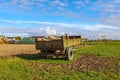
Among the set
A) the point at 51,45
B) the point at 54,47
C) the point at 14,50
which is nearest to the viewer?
the point at 54,47

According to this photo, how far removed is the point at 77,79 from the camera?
42.0 feet

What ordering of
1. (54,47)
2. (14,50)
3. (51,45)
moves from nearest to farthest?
(54,47)
(51,45)
(14,50)

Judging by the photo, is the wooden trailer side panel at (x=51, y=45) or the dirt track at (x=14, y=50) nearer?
the wooden trailer side panel at (x=51, y=45)

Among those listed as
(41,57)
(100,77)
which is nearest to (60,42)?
(41,57)

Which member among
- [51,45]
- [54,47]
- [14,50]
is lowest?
[14,50]

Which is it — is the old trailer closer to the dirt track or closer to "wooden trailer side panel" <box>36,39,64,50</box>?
"wooden trailer side panel" <box>36,39,64,50</box>

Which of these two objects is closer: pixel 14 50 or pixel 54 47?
pixel 54 47

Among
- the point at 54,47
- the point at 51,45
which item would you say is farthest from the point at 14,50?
the point at 54,47

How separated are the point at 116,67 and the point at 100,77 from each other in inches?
Answer: 129

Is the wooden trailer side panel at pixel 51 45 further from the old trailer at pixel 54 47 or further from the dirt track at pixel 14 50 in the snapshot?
the dirt track at pixel 14 50

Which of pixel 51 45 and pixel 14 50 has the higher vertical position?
Result: pixel 51 45

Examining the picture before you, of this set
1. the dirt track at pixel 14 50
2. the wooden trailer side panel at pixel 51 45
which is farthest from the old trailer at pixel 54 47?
the dirt track at pixel 14 50

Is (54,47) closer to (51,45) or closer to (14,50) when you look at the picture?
(51,45)

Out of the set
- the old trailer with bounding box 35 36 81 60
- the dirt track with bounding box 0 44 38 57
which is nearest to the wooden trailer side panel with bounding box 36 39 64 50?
the old trailer with bounding box 35 36 81 60
